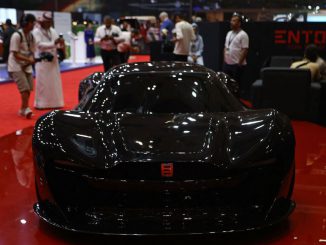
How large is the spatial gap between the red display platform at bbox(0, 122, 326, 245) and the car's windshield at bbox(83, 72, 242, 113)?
0.93 m

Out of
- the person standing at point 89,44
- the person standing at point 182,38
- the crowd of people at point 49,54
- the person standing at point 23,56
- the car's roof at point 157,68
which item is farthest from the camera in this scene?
the person standing at point 89,44

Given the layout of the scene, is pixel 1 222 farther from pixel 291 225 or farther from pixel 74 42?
pixel 74 42

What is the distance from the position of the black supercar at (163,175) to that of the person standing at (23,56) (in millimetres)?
4334

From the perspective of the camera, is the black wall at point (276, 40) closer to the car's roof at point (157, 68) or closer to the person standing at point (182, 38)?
the person standing at point (182, 38)

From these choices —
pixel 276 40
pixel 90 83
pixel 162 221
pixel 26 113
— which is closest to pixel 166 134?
pixel 162 221

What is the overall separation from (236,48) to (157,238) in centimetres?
594

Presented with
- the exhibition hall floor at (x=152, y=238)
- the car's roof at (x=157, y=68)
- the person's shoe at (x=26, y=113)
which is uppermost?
the car's roof at (x=157, y=68)

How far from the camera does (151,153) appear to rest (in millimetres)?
2822

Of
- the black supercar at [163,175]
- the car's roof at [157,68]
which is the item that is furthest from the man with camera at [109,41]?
the black supercar at [163,175]

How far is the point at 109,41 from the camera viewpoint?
35.5ft

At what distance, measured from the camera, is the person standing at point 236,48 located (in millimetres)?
8414

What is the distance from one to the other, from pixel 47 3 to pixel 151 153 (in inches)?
774

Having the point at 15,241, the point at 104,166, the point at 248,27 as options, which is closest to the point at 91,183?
the point at 104,166

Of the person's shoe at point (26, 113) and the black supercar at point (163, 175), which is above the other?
the black supercar at point (163, 175)
